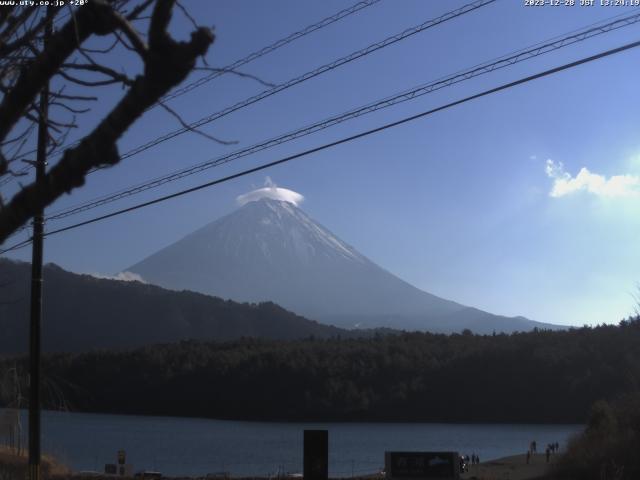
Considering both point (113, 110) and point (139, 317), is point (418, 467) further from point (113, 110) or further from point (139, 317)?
point (139, 317)

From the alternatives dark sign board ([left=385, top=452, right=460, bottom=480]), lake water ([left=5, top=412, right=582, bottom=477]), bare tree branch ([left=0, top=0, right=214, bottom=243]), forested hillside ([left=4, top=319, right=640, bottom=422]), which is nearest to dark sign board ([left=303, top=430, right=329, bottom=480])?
dark sign board ([left=385, top=452, right=460, bottom=480])

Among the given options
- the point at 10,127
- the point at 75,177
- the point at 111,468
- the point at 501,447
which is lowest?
the point at 501,447

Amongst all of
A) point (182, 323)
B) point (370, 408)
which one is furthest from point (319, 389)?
point (182, 323)

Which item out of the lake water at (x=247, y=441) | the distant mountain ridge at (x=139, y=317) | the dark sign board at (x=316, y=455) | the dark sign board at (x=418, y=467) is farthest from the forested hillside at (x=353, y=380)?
the dark sign board at (x=316, y=455)

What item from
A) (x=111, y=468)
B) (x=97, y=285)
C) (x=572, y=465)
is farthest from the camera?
(x=97, y=285)

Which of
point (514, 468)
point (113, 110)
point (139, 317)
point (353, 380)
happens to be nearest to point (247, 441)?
point (514, 468)

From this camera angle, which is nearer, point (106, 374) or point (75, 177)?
point (75, 177)

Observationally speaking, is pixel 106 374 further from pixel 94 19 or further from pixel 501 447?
pixel 94 19
